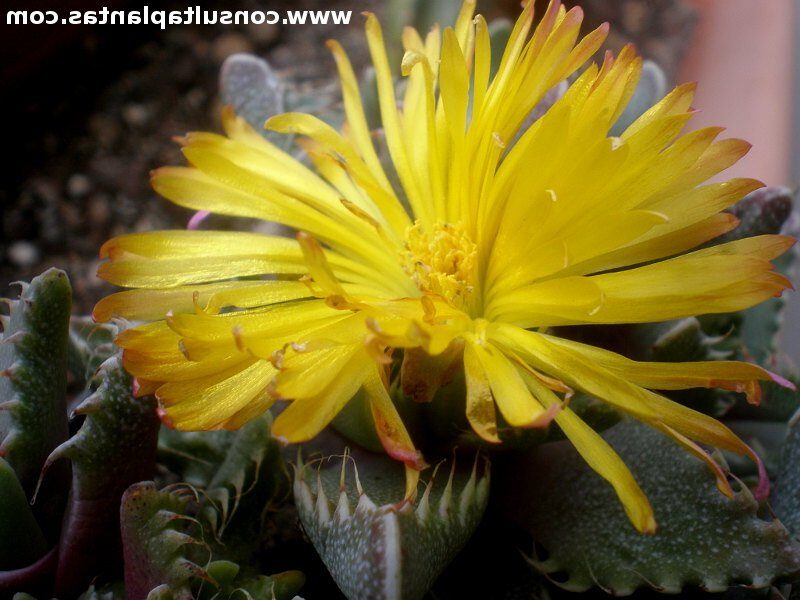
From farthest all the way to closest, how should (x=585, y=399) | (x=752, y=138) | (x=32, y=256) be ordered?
(x=752, y=138) < (x=32, y=256) < (x=585, y=399)

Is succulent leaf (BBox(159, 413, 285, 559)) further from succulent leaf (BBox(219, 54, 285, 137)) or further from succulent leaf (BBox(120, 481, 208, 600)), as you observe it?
succulent leaf (BBox(219, 54, 285, 137))

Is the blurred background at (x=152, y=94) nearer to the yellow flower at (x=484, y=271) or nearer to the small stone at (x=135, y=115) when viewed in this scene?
the small stone at (x=135, y=115)

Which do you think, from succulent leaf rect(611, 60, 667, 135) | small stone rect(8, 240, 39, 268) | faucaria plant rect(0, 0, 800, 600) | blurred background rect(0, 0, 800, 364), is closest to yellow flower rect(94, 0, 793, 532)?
faucaria plant rect(0, 0, 800, 600)

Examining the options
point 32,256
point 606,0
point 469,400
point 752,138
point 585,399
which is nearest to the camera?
point 469,400

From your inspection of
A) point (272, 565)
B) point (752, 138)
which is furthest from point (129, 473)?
point (752, 138)

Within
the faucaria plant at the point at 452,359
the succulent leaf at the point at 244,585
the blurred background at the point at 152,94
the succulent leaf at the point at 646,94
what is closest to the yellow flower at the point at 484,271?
the faucaria plant at the point at 452,359

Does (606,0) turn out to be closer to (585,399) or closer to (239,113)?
(239,113)

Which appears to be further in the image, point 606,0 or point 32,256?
point 606,0
